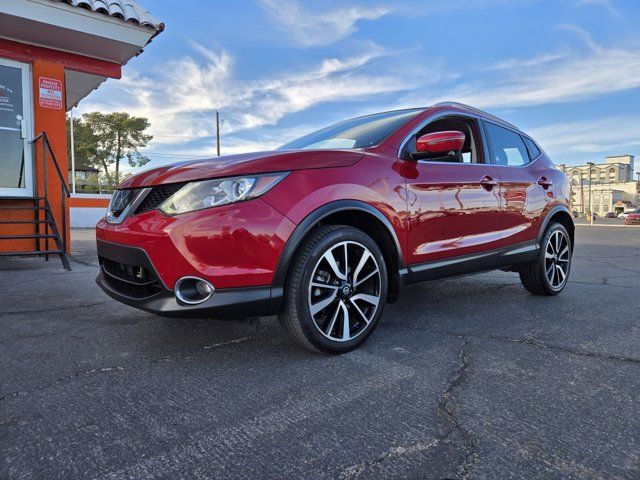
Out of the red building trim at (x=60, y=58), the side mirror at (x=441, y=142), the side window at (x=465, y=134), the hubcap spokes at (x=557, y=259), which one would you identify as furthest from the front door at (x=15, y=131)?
the hubcap spokes at (x=557, y=259)

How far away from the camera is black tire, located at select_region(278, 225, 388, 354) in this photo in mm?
2404

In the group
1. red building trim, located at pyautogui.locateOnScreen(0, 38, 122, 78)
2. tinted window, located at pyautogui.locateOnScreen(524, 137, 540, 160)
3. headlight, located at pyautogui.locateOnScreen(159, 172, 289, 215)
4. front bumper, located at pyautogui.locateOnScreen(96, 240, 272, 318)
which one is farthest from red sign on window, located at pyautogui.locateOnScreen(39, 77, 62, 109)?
tinted window, located at pyautogui.locateOnScreen(524, 137, 540, 160)

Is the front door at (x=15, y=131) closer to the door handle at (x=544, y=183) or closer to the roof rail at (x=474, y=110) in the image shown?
the roof rail at (x=474, y=110)

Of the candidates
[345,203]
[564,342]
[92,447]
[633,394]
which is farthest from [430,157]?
[92,447]

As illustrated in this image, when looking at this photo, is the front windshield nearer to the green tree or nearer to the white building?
the green tree

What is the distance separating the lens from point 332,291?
254 cm

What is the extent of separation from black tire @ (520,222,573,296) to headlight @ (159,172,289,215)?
3.02 m

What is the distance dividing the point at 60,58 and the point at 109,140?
4611 cm

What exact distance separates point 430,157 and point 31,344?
2.89m

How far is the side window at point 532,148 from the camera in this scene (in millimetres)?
4453

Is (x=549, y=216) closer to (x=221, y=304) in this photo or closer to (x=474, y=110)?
(x=474, y=110)

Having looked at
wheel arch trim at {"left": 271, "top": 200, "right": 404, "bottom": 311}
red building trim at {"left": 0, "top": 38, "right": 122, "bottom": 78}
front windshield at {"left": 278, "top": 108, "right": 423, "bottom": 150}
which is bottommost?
wheel arch trim at {"left": 271, "top": 200, "right": 404, "bottom": 311}

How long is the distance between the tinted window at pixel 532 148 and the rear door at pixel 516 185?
2.1 inches

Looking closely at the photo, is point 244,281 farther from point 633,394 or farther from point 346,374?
point 633,394
